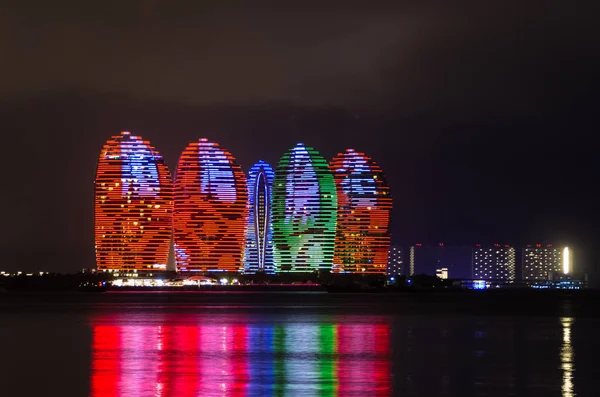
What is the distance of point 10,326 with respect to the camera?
7394 centimetres

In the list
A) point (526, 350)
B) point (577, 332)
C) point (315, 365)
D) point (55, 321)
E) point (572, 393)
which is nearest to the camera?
point (572, 393)

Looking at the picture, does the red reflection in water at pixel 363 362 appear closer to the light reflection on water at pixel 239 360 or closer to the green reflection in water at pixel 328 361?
the light reflection on water at pixel 239 360

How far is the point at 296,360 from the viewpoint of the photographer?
1860 inches

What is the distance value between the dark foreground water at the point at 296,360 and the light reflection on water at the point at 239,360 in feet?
0.18

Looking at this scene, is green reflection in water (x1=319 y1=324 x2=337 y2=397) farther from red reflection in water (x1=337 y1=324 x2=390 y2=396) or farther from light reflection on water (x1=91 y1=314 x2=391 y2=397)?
red reflection in water (x1=337 y1=324 x2=390 y2=396)

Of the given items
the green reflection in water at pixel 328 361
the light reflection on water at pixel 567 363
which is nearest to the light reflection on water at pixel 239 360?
the green reflection in water at pixel 328 361

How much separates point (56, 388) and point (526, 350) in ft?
81.8

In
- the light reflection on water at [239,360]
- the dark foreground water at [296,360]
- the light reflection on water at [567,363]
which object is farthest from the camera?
the dark foreground water at [296,360]

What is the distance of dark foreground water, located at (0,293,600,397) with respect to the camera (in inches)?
1470

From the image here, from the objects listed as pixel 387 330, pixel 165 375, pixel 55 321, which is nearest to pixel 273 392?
pixel 165 375

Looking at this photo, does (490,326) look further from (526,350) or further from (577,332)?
(526,350)

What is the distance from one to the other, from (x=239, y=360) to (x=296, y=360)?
2390mm

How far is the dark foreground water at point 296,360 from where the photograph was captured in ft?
123

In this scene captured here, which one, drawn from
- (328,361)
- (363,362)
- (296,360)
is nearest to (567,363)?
(363,362)
